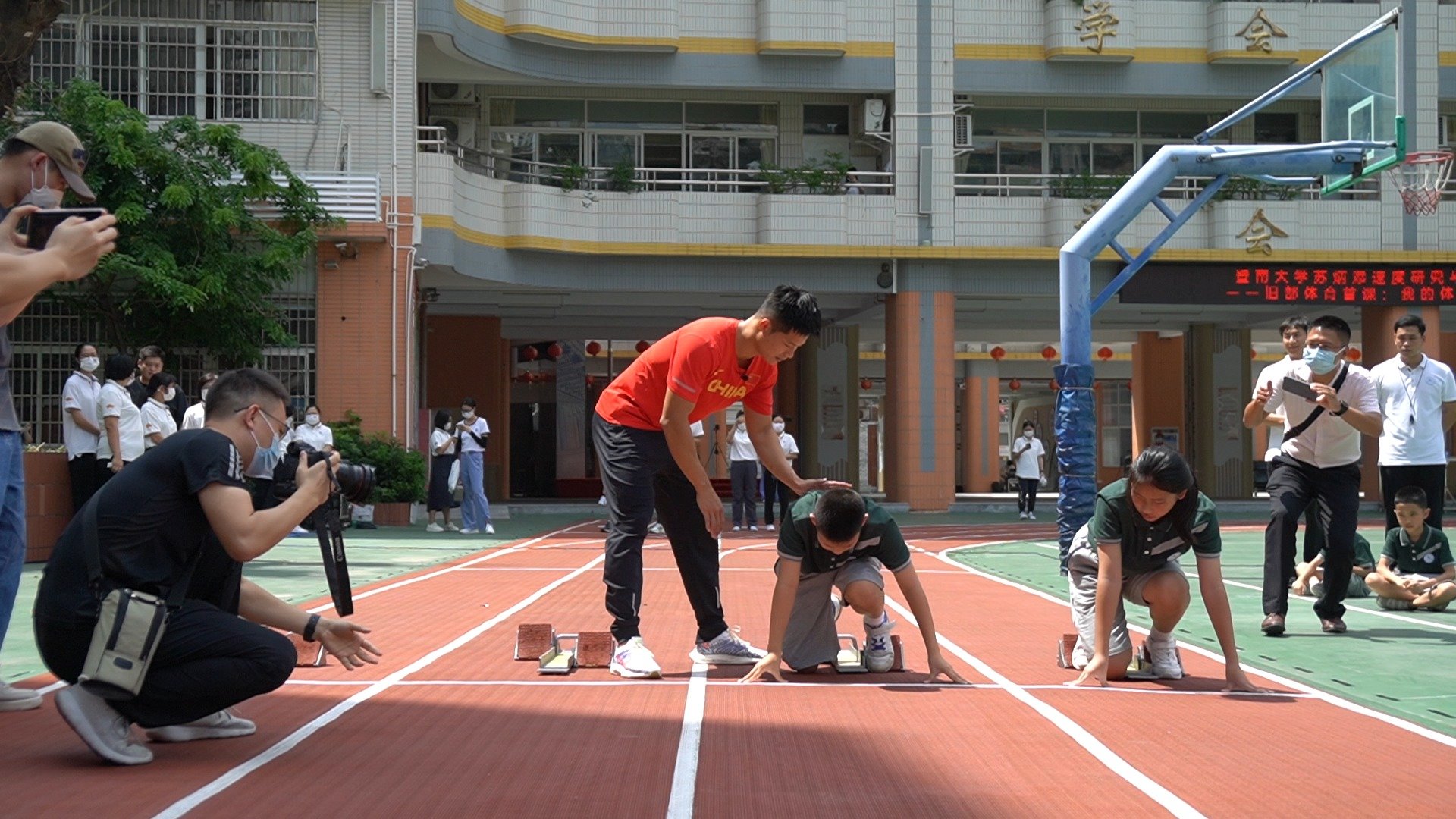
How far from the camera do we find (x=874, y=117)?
84.4 ft

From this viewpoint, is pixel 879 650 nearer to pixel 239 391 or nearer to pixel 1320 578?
pixel 239 391

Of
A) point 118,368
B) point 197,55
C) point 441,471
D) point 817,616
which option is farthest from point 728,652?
point 197,55

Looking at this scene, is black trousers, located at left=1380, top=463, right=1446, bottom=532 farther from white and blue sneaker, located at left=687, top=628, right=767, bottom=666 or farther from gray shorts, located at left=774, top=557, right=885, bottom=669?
white and blue sneaker, located at left=687, top=628, right=767, bottom=666

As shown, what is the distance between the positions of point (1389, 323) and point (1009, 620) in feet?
64.9

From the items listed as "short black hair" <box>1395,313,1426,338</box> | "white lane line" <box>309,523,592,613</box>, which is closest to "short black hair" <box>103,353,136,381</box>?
"white lane line" <box>309,523,592,613</box>

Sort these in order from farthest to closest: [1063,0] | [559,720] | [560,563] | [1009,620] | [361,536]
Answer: [1063,0]
[361,536]
[560,563]
[1009,620]
[559,720]

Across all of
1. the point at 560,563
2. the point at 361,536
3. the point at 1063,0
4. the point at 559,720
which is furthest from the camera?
the point at 1063,0

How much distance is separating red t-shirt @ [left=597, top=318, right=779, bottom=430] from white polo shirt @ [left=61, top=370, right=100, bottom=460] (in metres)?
6.64

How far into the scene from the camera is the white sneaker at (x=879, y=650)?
23.1ft

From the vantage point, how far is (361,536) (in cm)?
1880

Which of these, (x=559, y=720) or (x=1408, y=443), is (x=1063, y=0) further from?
(x=559, y=720)

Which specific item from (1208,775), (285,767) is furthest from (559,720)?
(1208,775)

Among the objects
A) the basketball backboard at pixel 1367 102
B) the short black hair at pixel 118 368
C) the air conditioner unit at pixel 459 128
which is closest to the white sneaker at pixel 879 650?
the short black hair at pixel 118 368

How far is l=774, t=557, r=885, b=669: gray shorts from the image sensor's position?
6840 mm
